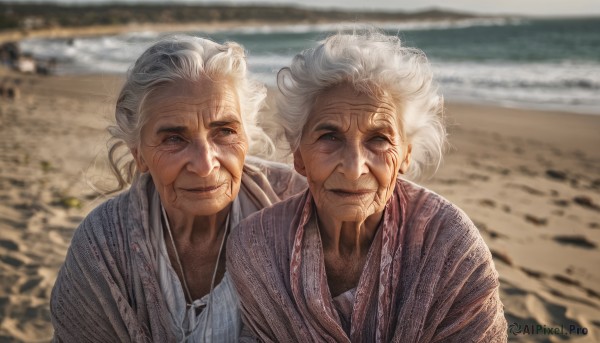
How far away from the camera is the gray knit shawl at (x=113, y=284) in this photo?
241 centimetres

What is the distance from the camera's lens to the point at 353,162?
6.71 ft

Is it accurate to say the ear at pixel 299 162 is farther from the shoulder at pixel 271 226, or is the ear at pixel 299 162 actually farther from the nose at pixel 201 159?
the nose at pixel 201 159

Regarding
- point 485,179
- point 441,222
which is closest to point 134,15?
point 485,179

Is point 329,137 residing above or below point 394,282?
above

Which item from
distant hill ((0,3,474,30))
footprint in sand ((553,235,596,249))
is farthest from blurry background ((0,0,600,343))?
distant hill ((0,3,474,30))

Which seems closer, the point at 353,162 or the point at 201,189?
the point at 353,162

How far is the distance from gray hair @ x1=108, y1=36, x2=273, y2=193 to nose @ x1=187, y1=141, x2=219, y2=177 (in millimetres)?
272

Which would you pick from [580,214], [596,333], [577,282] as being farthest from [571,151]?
[596,333]

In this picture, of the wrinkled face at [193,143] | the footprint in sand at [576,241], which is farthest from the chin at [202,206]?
the footprint in sand at [576,241]

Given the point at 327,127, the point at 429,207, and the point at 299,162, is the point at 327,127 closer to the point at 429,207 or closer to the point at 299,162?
the point at 299,162

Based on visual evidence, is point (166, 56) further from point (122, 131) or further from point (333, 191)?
point (333, 191)

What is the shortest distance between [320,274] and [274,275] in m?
0.20

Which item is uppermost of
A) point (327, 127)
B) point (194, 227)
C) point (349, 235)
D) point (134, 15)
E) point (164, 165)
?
point (327, 127)

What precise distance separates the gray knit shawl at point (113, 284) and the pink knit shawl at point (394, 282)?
444 mm
